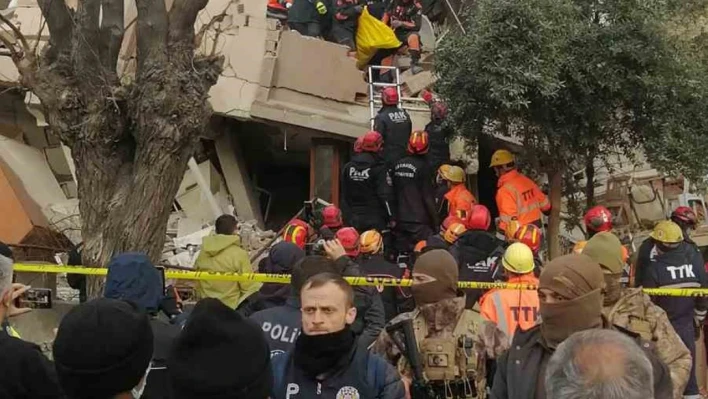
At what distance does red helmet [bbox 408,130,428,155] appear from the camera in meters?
10.5

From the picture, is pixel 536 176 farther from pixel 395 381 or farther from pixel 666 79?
pixel 395 381

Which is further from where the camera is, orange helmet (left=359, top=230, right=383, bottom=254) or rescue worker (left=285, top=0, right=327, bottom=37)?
rescue worker (left=285, top=0, right=327, bottom=37)

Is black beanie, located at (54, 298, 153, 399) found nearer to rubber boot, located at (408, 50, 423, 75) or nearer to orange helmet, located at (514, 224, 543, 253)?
orange helmet, located at (514, 224, 543, 253)

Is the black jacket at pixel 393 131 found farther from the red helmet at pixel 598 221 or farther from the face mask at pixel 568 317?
the face mask at pixel 568 317

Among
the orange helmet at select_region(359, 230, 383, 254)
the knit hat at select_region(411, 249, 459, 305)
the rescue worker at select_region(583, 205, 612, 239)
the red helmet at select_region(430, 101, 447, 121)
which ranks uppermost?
the red helmet at select_region(430, 101, 447, 121)

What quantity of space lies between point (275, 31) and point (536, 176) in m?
4.47

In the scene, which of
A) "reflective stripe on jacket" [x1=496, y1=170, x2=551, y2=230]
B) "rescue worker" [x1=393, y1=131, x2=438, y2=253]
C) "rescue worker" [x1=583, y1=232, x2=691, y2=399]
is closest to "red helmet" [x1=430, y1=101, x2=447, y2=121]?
"rescue worker" [x1=393, y1=131, x2=438, y2=253]

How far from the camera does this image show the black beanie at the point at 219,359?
2.52m

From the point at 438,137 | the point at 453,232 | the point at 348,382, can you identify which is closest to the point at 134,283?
the point at 348,382

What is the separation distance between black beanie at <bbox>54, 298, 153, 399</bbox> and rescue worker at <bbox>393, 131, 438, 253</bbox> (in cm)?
799

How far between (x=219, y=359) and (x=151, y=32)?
16.3 ft

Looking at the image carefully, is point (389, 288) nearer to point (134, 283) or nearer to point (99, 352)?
point (134, 283)

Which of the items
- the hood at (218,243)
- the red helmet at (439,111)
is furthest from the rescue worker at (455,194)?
the hood at (218,243)

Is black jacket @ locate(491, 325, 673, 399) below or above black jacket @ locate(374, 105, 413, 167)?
below
